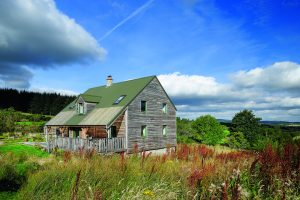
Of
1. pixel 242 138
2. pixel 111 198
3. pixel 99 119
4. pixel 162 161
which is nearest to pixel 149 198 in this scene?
pixel 111 198

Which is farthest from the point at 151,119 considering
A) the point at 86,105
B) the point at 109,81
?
the point at 109,81

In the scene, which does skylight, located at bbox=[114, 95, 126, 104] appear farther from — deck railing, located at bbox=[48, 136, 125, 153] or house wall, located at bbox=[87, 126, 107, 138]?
deck railing, located at bbox=[48, 136, 125, 153]

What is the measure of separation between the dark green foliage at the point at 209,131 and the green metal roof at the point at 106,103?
16.3m

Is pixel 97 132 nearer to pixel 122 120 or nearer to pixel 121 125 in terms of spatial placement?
pixel 121 125

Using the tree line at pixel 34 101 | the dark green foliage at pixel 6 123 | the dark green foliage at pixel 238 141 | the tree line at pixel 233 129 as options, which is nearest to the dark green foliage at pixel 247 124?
the tree line at pixel 233 129

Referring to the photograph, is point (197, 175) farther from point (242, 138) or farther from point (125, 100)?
point (242, 138)

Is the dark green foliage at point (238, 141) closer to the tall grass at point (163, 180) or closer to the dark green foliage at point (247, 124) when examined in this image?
the dark green foliage at point (247, 124)

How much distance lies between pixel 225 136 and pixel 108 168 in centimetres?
3878

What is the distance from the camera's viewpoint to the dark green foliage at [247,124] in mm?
40491

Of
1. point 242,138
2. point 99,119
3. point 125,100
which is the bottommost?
point 242,138

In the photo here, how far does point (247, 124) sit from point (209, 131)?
19.2 feet

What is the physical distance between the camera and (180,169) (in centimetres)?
671

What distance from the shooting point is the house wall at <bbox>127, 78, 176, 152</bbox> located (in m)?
25.8

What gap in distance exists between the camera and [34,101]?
9394 centimetres
